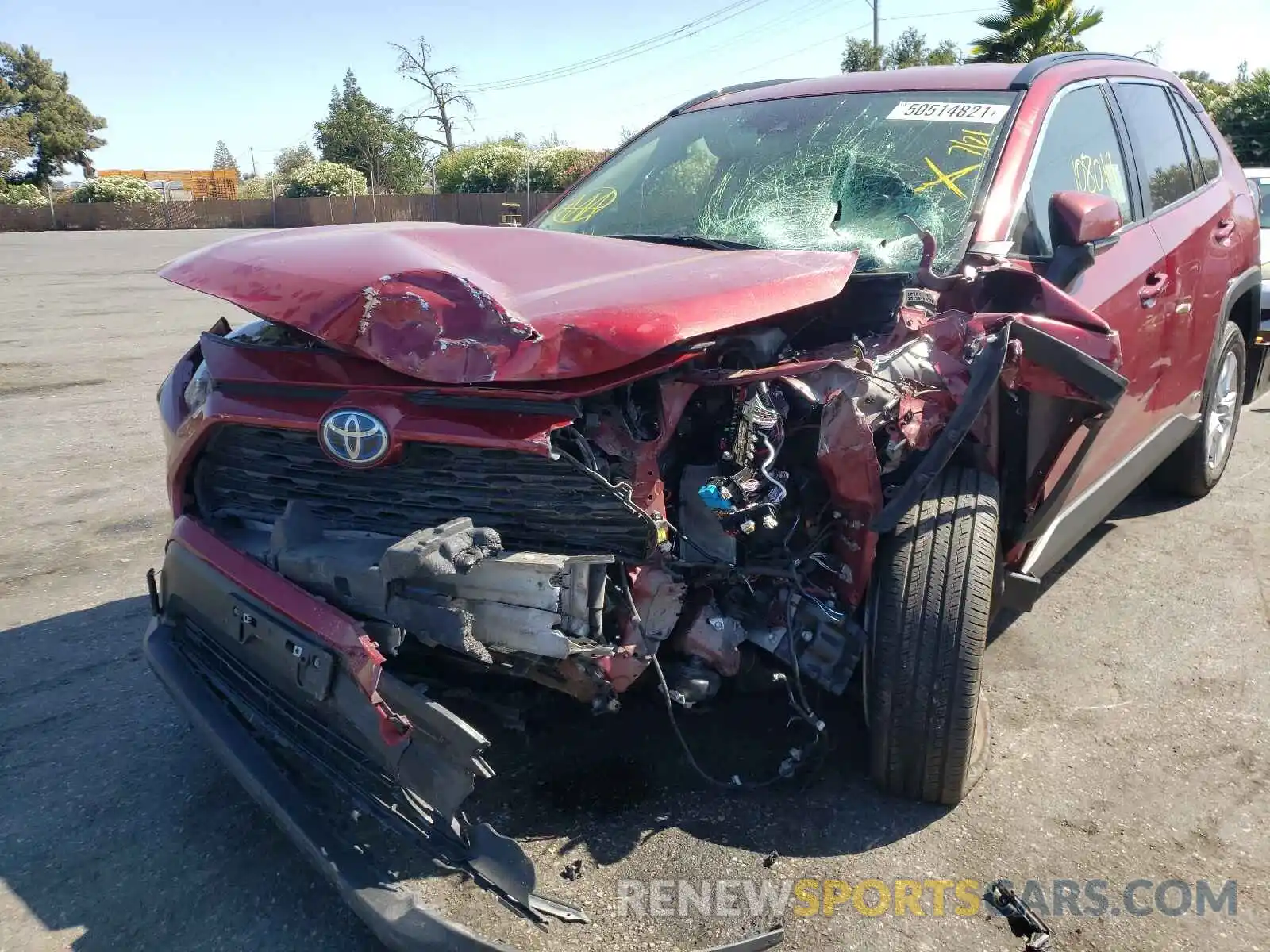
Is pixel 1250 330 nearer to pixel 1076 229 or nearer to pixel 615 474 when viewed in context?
pixel 1076 229

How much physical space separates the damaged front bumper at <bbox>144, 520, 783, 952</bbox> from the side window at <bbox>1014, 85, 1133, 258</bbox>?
2.22 metres

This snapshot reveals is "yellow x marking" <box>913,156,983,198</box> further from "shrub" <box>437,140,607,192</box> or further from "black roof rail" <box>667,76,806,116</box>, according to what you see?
"shrub" <box>437,140,607,192</box>

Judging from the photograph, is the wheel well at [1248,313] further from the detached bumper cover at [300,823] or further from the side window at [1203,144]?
the detached bumper cover at [300,823]

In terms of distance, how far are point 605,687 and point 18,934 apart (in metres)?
1.44

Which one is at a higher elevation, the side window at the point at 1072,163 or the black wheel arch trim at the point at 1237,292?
the side window at the point at 1072,163

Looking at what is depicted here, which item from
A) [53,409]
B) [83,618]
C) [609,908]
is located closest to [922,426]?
[609,908]

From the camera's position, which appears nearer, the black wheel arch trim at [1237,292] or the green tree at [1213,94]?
the black wheel arch trim at [1237,292]

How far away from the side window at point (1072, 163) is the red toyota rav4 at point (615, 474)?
3 cm

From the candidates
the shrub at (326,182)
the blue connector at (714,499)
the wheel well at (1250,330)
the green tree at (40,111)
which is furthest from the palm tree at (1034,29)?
the green tree at (40,111)

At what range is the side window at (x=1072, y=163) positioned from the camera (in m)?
3.13

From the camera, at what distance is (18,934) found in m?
2.26

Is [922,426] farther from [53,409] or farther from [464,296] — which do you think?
[53,409]

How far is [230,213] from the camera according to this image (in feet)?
141

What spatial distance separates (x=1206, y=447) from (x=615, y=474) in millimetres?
3719
